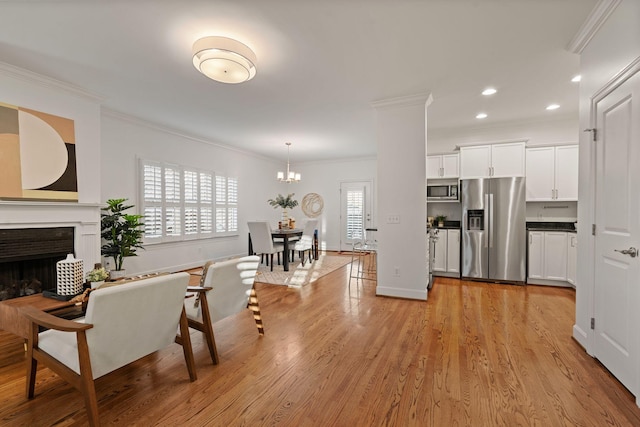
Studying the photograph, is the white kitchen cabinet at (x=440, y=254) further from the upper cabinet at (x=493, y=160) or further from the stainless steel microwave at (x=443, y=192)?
the upper cabinet at (x=493, y=160)

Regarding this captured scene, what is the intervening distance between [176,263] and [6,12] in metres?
4.11

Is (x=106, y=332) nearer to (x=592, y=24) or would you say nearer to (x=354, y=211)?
(x=592, y=24)

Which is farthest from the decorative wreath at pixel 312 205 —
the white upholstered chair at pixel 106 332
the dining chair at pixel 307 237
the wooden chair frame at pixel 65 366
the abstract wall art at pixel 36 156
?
the wooden chair frame at pixel 65 366

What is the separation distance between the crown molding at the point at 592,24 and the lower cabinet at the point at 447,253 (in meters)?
3.01

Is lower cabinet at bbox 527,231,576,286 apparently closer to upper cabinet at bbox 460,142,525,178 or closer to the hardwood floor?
upper cabinet at bbox 460,142,525,178

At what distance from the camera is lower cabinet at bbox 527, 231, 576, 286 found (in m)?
4.36

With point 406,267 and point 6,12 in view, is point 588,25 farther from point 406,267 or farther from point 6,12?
point 6,12

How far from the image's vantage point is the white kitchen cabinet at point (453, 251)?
4988 mm

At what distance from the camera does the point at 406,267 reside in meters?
3.85

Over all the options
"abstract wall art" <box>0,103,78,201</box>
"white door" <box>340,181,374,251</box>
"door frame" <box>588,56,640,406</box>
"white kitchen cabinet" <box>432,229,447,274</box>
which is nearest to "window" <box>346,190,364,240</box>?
"white door" <box>340,181,374,251</box>

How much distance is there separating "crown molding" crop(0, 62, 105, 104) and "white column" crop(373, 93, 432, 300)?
3.77 meters

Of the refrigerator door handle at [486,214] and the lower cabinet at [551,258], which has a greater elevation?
the refrigerator door handle at [486,214]

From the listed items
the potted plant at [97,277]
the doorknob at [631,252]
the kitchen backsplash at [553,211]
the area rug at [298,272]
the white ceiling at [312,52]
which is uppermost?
the white ceiling at [312,52]

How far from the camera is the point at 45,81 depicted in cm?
327
